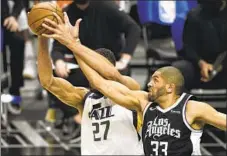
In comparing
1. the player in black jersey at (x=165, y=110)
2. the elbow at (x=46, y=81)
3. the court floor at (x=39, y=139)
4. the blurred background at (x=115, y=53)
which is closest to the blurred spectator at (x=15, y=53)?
the blurred background at (x=115, y=53)

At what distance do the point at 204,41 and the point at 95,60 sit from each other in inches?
108

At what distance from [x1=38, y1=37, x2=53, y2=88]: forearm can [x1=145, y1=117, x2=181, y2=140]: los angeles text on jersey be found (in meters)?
0.85

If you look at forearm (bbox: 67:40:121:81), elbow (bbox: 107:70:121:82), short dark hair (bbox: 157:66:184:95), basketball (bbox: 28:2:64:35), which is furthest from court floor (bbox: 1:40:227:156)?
short dark hair (bbox: 157:66:184:95)

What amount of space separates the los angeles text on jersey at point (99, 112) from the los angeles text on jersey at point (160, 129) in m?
0.76

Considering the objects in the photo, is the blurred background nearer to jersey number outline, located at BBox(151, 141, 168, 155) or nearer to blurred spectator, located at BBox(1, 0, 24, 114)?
blurred spectator, located at BBox(1, 0, 24, 114)

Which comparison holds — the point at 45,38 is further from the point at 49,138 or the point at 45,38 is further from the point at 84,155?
the point at 49,138

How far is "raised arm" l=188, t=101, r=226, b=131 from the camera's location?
484cm

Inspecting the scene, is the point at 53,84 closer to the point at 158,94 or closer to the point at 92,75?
the point at 92,75

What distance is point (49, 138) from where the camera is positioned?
8227mm

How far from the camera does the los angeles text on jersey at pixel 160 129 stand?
5.12 metres

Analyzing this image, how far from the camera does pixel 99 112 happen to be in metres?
5.89

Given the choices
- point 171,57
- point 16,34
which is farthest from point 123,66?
point 16,34

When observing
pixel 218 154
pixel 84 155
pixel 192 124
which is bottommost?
pixel 218 154

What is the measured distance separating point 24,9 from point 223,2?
225 centimetres
